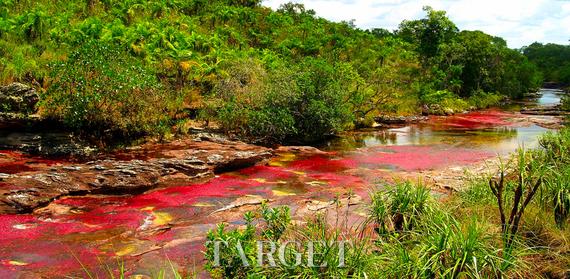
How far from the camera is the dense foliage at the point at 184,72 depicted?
1655cm

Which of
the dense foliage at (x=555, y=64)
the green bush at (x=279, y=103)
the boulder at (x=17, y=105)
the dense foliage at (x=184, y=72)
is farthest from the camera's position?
the dense foliage at (x=555, y=64)

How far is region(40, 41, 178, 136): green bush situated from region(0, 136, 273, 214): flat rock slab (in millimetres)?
1220

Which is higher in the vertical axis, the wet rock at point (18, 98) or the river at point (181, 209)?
the wet rock at point (18, 98)

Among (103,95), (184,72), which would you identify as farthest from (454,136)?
(103,95)

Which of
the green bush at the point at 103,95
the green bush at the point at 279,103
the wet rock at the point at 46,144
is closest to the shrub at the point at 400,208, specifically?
the green bush at the point at 103,95

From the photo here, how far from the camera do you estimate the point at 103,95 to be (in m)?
16.0

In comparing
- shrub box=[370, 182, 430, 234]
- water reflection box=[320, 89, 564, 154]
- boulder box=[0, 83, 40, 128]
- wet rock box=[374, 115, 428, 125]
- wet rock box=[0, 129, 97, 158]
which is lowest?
water reflection box=[320, 89, 564, 154]

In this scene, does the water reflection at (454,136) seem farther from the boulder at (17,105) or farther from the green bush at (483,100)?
the green bush at (483,100)

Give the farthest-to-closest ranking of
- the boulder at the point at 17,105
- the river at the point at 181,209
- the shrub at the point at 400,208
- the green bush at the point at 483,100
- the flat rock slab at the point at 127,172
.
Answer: the green bush at the point at 483,100, the boulder at the point at 17,105, the flat rock slab at the point at 127,172, the river at the point at 181,209, the shrub at the point at 400,208

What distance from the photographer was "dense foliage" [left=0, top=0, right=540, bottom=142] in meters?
16.5

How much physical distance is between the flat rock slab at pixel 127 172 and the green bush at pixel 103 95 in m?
1.22

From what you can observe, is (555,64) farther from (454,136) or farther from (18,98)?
(18,98)

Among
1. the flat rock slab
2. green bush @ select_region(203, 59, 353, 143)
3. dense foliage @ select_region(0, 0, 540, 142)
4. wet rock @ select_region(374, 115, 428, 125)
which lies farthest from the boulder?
wet rock @ select_region(374, 115, 428, 125)

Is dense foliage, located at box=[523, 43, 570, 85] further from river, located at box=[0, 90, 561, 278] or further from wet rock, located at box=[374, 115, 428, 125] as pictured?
river, located at box=[0, 90, 561, 278]
